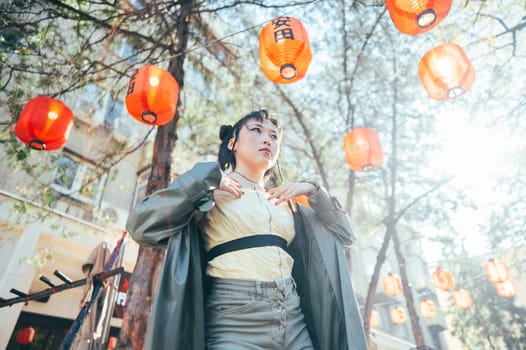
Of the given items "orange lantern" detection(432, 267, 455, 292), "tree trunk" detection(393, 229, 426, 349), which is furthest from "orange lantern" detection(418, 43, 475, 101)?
"orange lantern" detection(432, 267, 455, 292)

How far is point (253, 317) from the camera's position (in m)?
1.49

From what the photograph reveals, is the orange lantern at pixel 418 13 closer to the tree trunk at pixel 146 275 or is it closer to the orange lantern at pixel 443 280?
the tree trunk at pixel 146 275

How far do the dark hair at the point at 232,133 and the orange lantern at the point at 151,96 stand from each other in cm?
215

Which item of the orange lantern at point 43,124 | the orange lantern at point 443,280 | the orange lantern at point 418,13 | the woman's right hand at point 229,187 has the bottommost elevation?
the woman's right hand at point 229,187

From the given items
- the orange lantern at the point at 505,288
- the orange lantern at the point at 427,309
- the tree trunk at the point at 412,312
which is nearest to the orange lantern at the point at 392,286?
the tree trunk at the point at 412,312

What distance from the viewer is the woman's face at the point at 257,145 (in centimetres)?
206

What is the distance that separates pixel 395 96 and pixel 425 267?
2266 cm

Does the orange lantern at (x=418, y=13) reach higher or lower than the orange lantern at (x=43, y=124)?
higher

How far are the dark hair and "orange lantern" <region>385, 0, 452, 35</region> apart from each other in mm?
2430

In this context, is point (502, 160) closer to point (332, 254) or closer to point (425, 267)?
point (332, 254)

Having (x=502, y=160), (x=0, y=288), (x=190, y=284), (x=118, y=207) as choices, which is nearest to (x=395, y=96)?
(x=502, y=160)

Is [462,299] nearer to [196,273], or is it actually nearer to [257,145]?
[257,145]

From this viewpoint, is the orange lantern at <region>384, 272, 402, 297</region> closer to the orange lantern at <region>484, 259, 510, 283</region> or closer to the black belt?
the orange lantern at <region>484, 259, 510, 283</region>

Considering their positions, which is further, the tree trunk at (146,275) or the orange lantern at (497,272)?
the orange lantern at (497,272)
